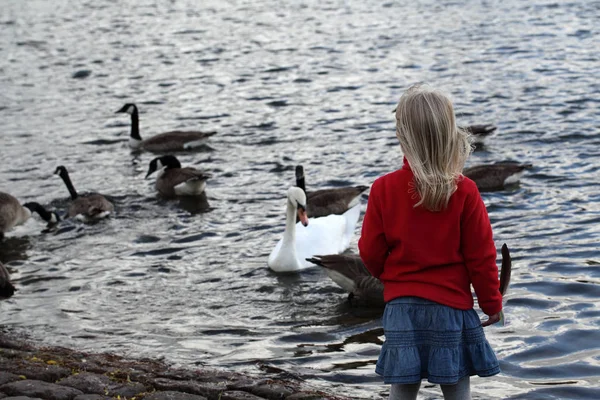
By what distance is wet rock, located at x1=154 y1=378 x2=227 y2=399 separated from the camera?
6.38m

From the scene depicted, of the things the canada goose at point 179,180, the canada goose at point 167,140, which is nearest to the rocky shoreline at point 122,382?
the canada goose at point 179,180

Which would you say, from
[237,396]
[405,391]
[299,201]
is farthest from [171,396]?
[299,201]

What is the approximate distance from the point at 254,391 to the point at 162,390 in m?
0.64

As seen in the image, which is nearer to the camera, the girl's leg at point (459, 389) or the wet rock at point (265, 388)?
the girl's leg at point (459, 389)

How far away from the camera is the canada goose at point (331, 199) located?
497 inches

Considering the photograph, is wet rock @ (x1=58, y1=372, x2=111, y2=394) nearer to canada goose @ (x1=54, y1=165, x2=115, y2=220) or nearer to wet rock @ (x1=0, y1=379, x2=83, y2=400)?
wet rock @ (x1=0, y1=379, x2=83, y2=400)

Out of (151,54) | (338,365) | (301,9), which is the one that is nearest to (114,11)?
(301,9)

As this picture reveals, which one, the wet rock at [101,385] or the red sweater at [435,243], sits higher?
the red sweater at [435,243]

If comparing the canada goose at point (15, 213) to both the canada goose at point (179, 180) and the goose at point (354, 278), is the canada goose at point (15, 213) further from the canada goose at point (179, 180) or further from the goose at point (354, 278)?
the goose at point (354, 278)

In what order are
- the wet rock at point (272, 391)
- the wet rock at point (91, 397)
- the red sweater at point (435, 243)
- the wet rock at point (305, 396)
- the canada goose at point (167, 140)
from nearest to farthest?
the red sweater at point (435, 243), the wet rock at point (91, 397), the wet rock at point (305, 396), the wet rock at point (272, 391), the canada goose at point (167, 140)

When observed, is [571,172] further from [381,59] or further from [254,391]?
[381,59]

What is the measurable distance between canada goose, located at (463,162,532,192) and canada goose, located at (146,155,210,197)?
13.2 feet

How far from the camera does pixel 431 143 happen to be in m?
4.72

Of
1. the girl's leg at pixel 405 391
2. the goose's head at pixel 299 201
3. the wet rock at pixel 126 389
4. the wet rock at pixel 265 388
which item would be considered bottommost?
the goose's head at pixel 299 201
